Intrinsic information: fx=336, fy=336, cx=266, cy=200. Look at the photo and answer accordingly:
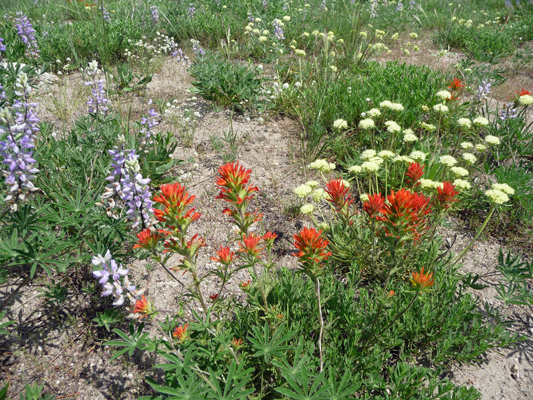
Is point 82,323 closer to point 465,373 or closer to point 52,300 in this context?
point 52,300

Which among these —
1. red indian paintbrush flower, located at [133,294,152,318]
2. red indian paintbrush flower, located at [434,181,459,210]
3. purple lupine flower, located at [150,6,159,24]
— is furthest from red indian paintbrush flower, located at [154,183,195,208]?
purple lupine flower, located at [150,6,159,24]

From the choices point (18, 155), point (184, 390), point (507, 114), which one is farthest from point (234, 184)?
point (507, 114)

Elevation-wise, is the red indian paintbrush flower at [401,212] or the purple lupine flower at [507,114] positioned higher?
the red indian paintbrush flower at [401,212]

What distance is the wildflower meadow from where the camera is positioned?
5.21 ft

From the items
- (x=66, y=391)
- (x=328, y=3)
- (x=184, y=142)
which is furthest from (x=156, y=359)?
(x=328, y=3)

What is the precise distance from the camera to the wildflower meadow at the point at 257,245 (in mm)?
1588

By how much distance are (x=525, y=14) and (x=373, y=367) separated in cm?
1077

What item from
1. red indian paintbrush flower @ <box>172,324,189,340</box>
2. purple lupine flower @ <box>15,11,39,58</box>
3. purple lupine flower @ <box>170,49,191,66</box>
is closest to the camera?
red indian paintbrush flower @ <box>172,324,189,340</box>

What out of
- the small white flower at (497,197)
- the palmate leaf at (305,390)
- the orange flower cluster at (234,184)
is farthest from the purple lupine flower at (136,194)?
the small white flower at (497,197)

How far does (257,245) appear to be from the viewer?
5.34ft

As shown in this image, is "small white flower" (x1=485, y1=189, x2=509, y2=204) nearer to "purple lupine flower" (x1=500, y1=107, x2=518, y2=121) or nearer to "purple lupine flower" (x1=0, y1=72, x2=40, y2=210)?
"purple lupine flower" (x1=500, y1=107, x2=518, y2=121)

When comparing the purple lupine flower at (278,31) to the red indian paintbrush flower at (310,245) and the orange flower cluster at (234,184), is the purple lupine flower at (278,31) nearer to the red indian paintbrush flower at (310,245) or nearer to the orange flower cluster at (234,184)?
the orange flower cluster at (234,184)

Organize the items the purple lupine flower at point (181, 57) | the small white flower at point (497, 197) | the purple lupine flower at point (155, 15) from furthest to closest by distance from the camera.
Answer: the purple lupine flower at point (155, 15)
the purple lupine flower at point (181, 57)
the small white flower at point (497, 197)

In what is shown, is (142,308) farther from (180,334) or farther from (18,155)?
(18,155)
